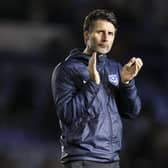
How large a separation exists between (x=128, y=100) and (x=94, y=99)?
0.17 m

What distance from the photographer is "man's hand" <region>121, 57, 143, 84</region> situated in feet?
10.8

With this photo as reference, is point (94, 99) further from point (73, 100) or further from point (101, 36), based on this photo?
point (101, 36)

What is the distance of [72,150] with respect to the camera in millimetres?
3328

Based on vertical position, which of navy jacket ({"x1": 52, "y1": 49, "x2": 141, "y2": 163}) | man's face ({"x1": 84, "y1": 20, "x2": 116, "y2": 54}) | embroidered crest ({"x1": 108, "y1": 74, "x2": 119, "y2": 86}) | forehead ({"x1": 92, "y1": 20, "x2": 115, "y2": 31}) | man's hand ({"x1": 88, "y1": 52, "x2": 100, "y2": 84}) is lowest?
navy jacket ({"x1": 52, "y1": 49, "x2": 141, "y2": 163})

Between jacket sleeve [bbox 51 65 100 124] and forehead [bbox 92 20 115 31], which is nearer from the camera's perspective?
jacket sleeve [bbox 51 65 100 124]

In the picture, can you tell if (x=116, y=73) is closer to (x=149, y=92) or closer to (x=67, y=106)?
(x=67, y=106)

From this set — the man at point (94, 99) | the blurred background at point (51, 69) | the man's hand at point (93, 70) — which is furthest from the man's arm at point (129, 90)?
the blurred background at point (51, 69)

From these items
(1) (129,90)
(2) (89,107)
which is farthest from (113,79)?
(2) (89,107)

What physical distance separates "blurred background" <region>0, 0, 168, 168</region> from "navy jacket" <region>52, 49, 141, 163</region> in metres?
2.85

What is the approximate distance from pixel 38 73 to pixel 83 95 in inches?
163

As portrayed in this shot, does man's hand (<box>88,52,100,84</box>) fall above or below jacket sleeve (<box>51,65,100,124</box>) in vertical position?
above

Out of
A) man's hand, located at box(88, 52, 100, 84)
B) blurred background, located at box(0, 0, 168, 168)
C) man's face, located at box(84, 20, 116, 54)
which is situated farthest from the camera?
blurred background, located at box(0, 0, 168, 168)

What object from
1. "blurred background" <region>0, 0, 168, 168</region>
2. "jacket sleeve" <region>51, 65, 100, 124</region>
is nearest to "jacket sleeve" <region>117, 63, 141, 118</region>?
"jacket sleeve" <region>51, 65, 100, 124</region>

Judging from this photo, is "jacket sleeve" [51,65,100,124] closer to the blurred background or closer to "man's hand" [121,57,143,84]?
"man's hand" [121,57,143,84]
